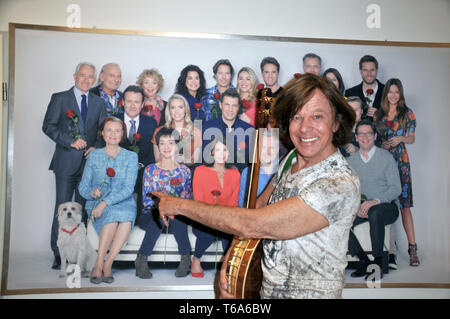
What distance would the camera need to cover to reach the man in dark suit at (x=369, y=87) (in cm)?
262

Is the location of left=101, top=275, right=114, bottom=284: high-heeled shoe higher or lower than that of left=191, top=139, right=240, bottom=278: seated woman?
lower

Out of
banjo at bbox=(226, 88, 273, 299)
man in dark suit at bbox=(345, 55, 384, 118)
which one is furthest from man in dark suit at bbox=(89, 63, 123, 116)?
man in dark suit at bbox=(345, 55, 384, 118)

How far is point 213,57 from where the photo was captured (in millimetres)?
2551

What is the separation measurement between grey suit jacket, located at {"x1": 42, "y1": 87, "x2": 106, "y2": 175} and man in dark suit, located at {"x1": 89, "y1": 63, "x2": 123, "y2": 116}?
5 cm

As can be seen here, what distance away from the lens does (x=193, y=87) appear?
2537 mm

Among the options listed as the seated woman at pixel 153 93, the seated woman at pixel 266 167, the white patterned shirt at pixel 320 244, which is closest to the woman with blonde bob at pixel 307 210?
the white patterned shirt at pixel 320 244

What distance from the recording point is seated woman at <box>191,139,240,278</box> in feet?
8.25

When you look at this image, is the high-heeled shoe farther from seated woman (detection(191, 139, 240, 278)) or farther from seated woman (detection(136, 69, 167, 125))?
seated woman (detection(136, 69, 167, 125))

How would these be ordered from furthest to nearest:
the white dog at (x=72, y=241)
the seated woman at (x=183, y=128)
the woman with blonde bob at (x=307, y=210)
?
the seated woman at (x=183, y=128), the white dog at (x=72, y=241), the woman with blonde bob at (x=307, y=210)

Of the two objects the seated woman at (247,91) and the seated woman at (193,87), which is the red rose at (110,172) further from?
the seated woman at (247,91)

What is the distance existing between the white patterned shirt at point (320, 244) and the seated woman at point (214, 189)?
1.12 m

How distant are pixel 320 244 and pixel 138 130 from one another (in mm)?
1630
